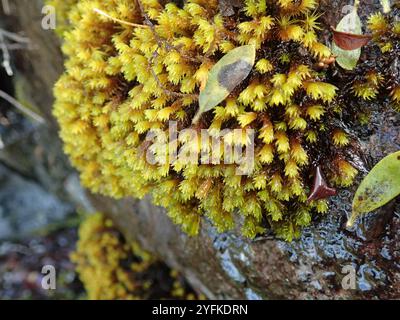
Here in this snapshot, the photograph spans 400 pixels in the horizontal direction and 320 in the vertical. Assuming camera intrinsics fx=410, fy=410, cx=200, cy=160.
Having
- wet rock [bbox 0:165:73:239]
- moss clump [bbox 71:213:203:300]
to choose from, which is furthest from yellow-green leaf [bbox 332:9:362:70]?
wet rock [bbox 0:165:73:239]

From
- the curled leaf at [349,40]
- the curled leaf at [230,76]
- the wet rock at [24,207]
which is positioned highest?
the wet rock at [24,207]

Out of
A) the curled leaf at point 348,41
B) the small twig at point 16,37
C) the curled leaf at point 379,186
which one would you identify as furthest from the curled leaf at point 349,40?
the small twig at point 16,37

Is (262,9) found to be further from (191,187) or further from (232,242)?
(232,242)

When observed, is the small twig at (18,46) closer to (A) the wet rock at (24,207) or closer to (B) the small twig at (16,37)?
(B) the small twig at (16,37)

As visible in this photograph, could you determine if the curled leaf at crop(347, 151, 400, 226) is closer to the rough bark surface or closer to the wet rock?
the rough bark surface

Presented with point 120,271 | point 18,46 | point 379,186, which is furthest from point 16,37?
point 379,186

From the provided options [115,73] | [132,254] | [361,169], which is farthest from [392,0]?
[132,254]
